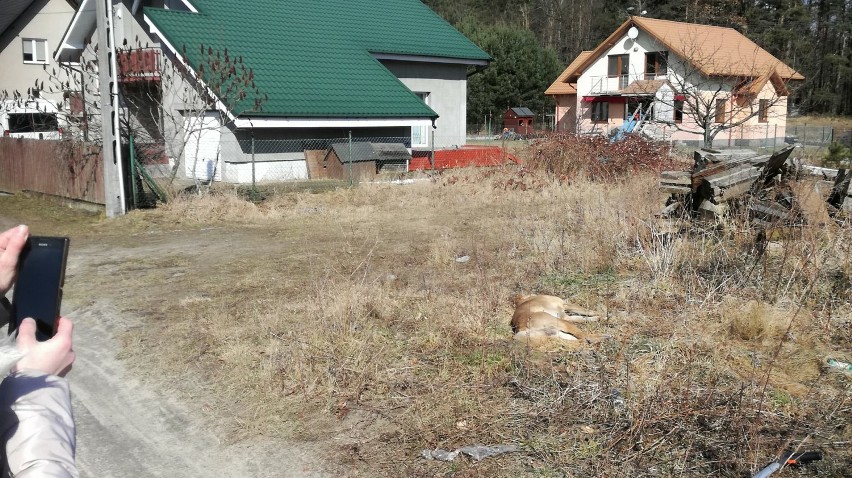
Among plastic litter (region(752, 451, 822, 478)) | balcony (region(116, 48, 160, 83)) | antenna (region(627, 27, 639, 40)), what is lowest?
plastic litter (region(752, 451, 822, 478))

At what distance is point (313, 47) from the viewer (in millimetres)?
24078

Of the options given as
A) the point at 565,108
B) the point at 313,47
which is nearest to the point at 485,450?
the point at 313,47

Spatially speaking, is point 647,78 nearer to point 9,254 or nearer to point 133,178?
point 133,178

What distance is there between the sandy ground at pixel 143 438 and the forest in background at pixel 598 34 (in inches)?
1919

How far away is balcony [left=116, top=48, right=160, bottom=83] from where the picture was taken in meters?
20.0

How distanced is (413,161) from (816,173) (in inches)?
551

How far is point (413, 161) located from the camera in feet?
76.9

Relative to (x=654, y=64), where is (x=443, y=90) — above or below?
below

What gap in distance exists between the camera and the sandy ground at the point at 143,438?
4.63 metres

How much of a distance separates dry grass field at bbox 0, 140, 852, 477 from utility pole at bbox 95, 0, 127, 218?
3.28 metres

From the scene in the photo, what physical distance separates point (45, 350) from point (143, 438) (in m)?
3.35

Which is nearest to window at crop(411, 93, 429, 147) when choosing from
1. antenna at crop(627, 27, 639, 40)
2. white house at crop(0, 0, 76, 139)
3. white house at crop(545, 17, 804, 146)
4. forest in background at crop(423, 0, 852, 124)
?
white house at crop(545, 17, 804, 146)

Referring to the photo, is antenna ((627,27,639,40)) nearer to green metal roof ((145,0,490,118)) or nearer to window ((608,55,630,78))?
window ((608,55,630,78))

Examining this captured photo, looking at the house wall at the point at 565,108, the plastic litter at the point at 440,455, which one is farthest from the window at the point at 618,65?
the plastic litter at the point at 440,455
